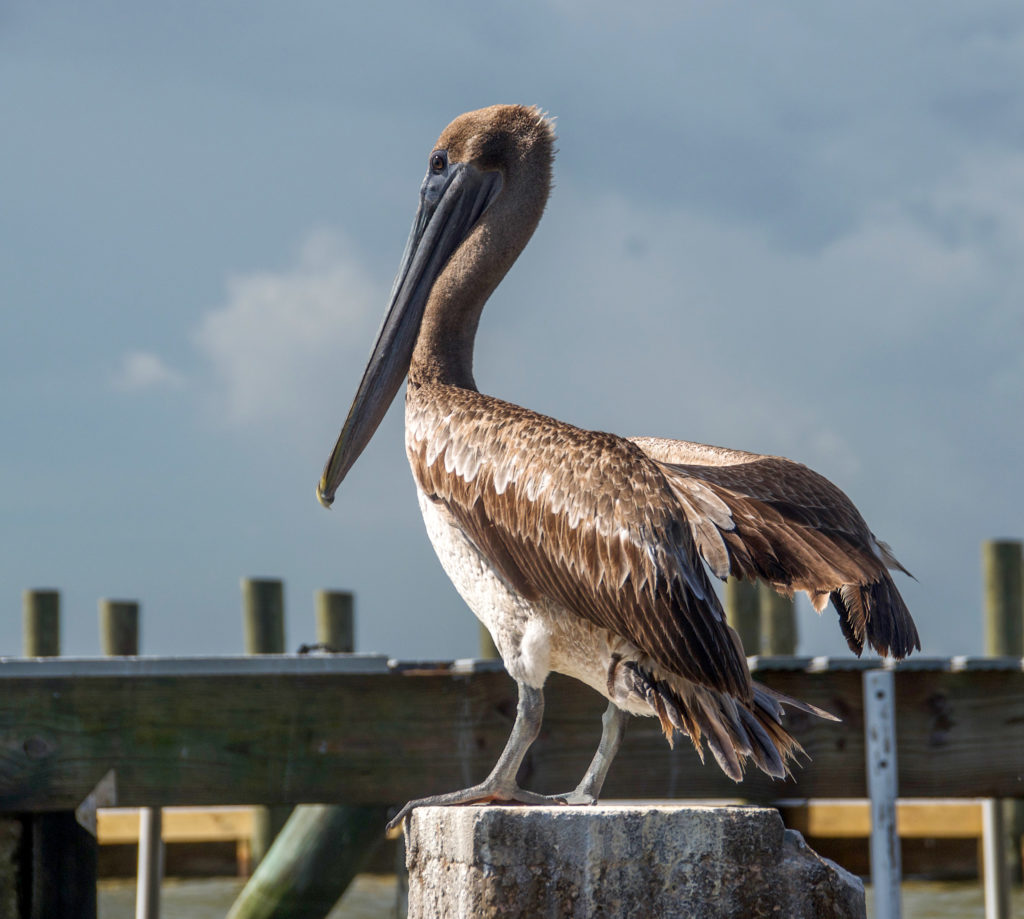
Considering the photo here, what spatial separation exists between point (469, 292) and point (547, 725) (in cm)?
166

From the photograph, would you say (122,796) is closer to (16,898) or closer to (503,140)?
(16,898)

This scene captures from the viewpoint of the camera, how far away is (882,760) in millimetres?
5207

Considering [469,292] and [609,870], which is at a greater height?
[469,292]

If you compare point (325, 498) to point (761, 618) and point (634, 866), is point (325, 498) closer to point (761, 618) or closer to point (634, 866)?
point (634, 866)

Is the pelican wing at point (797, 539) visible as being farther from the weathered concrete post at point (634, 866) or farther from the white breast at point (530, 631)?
the weathered concrete post at point (634, 866)

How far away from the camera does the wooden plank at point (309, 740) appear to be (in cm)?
490

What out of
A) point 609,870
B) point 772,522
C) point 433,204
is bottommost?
point 609,870

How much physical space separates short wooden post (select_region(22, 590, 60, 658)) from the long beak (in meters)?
9.96

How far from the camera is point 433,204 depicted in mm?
4891

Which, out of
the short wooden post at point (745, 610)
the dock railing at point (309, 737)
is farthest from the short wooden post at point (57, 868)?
the short wooden post at point (745, 610)

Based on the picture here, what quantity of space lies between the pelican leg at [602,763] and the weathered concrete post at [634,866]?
0.29 metres

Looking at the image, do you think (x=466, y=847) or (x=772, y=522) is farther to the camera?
(x=772, y=522)

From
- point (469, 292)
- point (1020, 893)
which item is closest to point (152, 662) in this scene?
point (469, 292)

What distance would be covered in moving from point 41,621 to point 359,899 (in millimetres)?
4965
